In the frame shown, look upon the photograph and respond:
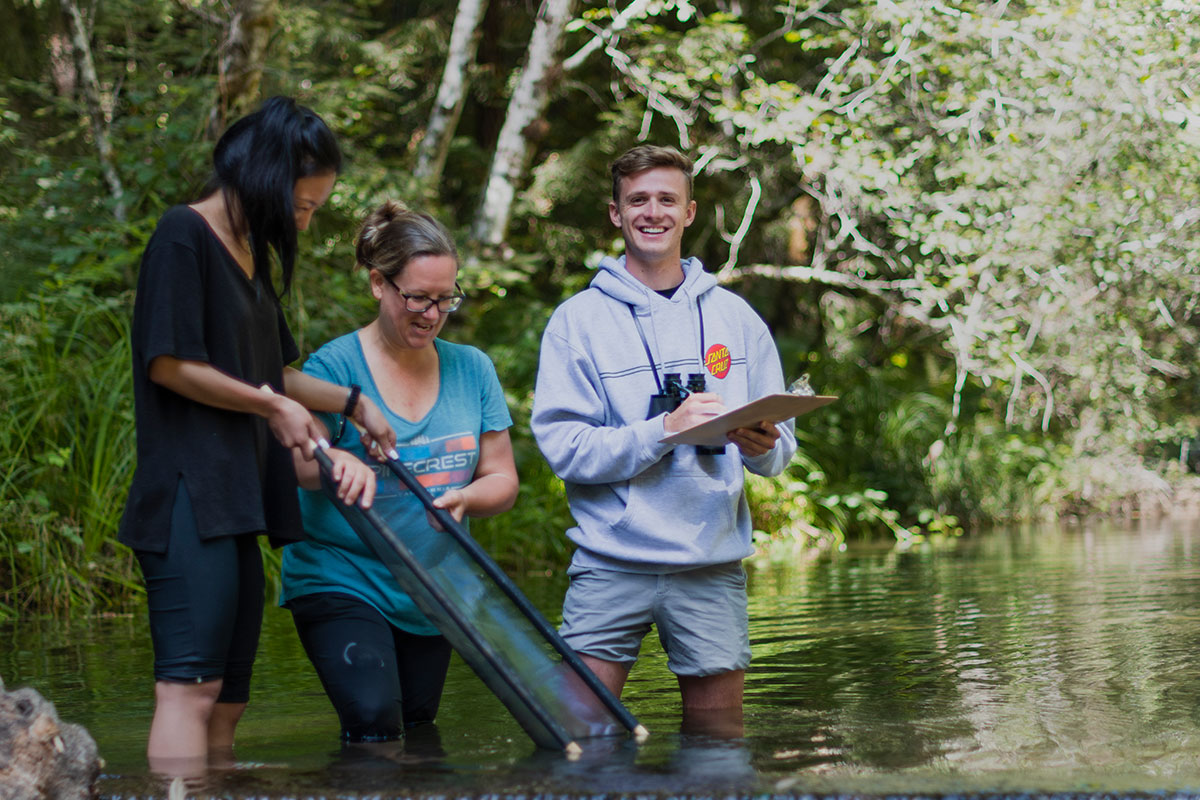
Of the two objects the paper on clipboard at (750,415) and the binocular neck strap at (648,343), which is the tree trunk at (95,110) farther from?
the paper on clipboard at (750,415)

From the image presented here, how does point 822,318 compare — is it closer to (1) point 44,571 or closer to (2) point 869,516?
(2) point 869,516

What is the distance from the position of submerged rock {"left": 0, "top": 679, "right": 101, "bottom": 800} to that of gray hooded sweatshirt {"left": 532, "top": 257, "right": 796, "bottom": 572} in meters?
1.27

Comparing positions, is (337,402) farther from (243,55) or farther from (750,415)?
(243,55)

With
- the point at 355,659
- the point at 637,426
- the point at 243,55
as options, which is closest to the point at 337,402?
the point at 355,659

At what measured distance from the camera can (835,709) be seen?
4004 mm

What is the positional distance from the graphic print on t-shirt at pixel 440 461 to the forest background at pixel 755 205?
11.9 ft

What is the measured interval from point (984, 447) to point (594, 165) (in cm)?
533

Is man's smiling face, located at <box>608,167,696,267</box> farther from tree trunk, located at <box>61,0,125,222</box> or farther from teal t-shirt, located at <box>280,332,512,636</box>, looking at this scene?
tree trunk, located at <box>61,0,125,222</box>

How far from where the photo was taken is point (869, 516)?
13062 mm

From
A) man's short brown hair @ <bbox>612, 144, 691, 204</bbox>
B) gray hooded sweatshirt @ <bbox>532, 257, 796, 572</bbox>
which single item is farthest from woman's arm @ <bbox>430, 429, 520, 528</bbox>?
man's short brown hair @ <bbox>612, 144, 691, 204</bbox>

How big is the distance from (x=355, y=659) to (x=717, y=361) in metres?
1.20

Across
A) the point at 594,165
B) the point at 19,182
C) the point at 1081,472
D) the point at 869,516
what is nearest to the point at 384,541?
the point at 19,182

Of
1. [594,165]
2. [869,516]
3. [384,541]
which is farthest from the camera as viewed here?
[594,165]

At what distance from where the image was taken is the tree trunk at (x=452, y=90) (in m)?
11.2
